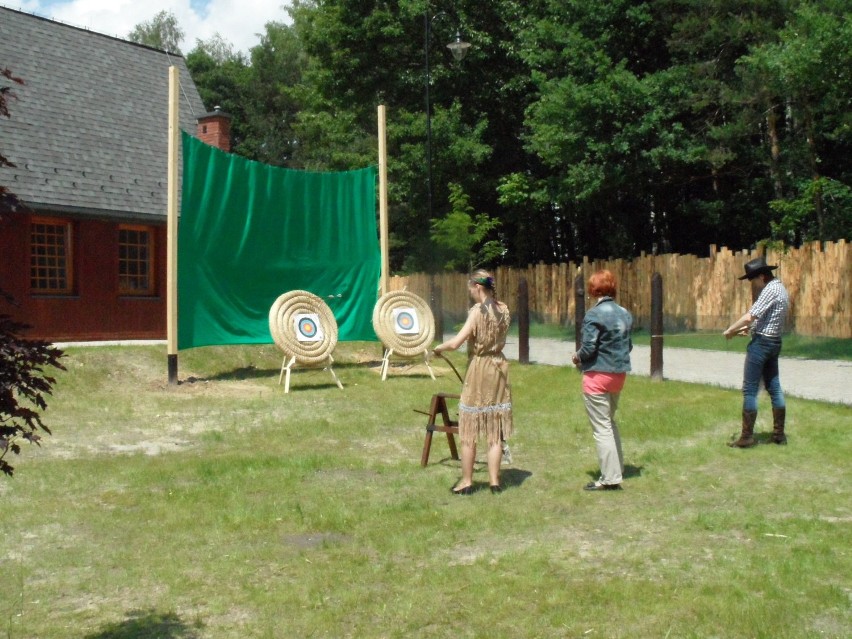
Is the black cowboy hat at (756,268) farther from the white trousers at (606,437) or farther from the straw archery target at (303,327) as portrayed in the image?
the straw archery target at (303,327)

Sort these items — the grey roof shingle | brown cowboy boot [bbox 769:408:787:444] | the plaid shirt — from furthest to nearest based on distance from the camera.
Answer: the grey roof shingle, brown cowboy boot [bbox 769:408:787:444], the plaid shirt

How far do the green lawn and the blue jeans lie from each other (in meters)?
0.54

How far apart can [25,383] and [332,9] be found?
33.1 metres

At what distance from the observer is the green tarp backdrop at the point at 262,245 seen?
53.5 feet

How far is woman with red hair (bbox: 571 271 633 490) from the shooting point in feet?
27.0

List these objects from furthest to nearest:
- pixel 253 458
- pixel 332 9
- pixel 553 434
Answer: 1. pixel 332 9
2. pixel 553 434
3. pixel 253 458

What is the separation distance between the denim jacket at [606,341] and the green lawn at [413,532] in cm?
103

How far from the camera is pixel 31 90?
20719 mm

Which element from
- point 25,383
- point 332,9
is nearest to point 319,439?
point 25,383

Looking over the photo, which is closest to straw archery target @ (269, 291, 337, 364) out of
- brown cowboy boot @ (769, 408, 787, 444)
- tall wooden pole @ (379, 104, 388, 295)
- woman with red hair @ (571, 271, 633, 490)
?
tall wooden pole @ (379, 104, 388, 295)

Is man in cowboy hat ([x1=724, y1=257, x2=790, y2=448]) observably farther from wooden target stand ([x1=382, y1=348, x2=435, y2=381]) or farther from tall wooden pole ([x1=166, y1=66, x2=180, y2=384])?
tall wooden pole ([x1=166, y1=66, x2=180, y2=384])

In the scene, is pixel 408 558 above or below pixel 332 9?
below

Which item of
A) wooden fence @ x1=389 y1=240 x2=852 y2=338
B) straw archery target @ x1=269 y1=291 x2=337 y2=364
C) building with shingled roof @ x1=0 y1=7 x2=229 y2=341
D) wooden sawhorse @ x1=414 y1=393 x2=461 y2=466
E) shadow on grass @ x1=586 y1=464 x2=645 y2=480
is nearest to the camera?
shadow on grass @ x1=586 y1=464 x2=645 y2=480

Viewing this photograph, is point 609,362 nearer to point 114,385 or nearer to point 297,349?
point 297,349
